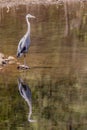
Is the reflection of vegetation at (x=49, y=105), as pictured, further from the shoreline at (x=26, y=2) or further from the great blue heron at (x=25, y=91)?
the shoreline at (x=26, y=2)

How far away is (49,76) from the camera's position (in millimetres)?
15047

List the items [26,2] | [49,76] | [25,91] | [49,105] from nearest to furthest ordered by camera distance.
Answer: [49,105]
[25,91]
[49,76]
[26,2]

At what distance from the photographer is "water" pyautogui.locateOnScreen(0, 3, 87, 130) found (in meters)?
11.8

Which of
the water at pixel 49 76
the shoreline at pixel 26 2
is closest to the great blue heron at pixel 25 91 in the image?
the water at pixel 49 76

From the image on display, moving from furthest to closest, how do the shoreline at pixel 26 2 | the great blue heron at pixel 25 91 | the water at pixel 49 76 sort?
1. the shoreline at pixel 26 2
2. the great blue heron at pixel 25 91
3. the water at pixel 49 76

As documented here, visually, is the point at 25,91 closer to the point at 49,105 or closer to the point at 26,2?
the point at 49,105

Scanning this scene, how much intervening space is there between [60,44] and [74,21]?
601 centimetres

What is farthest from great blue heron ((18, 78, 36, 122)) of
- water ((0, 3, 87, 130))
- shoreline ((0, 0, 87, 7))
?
shoreline ((0, 0, 87, 7))

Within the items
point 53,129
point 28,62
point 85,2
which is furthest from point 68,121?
point 85,2

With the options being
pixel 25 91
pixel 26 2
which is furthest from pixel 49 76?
pixel 26 2

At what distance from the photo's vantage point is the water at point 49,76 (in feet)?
38.6

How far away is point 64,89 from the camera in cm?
1367

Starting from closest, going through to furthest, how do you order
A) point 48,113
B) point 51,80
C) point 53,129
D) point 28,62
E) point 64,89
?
point 53,129 < point 48,113 < point 64,89 < point 51,80 < point 28,62

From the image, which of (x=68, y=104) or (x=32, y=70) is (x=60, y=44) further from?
(x=68, y=104)
